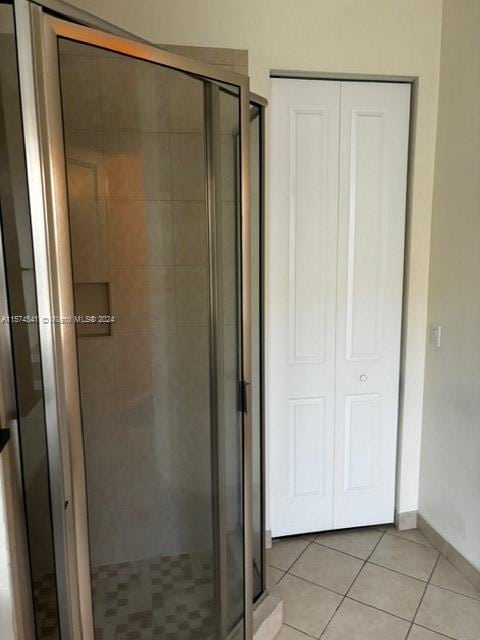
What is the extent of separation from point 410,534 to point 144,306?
1.93 m


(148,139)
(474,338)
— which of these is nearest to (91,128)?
(148,139)

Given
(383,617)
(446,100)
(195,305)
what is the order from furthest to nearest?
(446,100)
(383,617)
(195,305)

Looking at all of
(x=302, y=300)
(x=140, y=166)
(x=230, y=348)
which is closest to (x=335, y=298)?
(x=302, y=300)

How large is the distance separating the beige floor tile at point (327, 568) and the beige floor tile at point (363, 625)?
0.42 ft

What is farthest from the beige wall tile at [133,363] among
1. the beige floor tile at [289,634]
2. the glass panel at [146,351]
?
the beige floor tile at [289,634]

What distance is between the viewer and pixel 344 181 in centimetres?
216

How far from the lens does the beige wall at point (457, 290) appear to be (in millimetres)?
1924

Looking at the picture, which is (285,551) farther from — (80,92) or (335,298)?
(80,92)

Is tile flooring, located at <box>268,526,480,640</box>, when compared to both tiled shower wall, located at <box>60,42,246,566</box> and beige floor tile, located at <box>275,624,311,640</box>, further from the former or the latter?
tiled shower wall, located at <box>60,42,246,566</box>

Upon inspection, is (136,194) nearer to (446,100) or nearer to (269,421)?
(269,421)

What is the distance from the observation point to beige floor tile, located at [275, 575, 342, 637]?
1804 mm

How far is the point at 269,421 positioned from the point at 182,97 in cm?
153

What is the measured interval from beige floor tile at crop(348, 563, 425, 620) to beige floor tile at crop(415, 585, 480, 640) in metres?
0.04

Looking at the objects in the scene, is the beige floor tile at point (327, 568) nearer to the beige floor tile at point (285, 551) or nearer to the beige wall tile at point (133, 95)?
the beige floor tile at point (285, 551)
